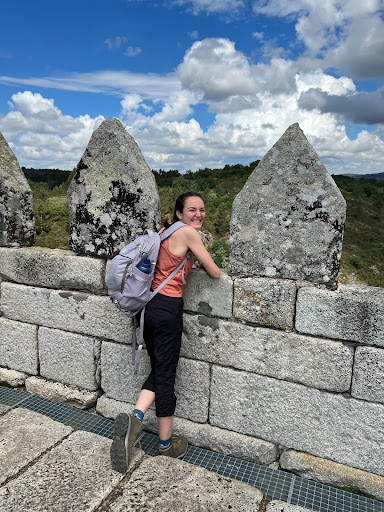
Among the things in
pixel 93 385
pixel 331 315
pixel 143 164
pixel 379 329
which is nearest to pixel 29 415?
pixel 93 385

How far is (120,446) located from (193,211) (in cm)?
168

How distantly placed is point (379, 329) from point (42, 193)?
12.0 metres

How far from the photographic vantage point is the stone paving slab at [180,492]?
2447 mm

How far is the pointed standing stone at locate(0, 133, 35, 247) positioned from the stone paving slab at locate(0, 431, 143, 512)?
205 centimetres

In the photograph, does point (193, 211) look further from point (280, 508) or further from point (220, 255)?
point (220, 255)

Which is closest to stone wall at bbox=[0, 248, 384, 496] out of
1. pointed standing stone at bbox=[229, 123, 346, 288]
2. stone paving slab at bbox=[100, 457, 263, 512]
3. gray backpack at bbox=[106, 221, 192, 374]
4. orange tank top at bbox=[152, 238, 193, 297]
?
pointed standing stone at bbox=[229, 123, 346, 288]

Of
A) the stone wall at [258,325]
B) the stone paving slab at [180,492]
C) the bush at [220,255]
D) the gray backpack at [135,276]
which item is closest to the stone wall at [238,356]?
the stone wall at [258,325]

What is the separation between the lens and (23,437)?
10.4ft

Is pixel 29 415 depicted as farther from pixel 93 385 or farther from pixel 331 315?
pixel 331 315

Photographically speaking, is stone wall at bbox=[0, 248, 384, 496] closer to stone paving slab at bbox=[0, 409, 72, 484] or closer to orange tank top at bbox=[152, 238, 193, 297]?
orange tank top at bbox=[152, 238, 193, 297]

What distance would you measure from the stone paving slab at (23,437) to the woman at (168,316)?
73 centimetres

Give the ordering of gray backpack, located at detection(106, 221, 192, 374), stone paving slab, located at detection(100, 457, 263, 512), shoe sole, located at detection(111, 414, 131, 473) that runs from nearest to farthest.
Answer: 1. stone paving slab, located at detection(100, 457, 263, 512)
2. shoe sole, located at detection(111, 414, 131, 473)
3. gray backpack, located at detection(106, 221, 192, 374)

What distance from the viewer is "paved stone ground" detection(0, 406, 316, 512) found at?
8.07 ft

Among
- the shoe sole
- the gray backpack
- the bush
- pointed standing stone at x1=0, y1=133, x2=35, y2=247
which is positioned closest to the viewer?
the shoe sole
